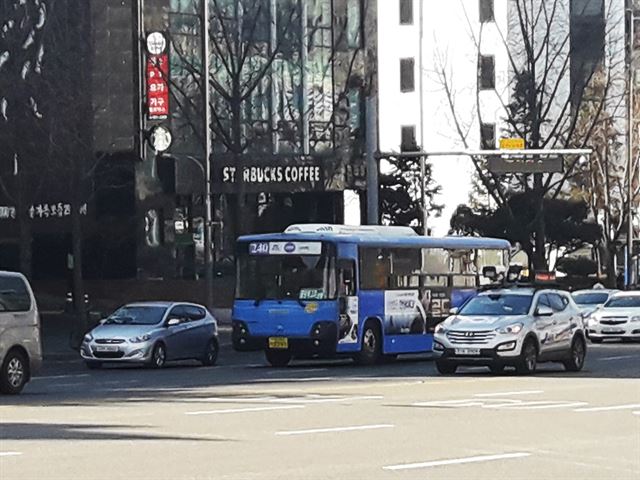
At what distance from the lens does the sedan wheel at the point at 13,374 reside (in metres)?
24.3

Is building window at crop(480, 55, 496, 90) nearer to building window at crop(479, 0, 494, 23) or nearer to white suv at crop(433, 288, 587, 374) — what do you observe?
building window at crop(479, 0, 494, 23)

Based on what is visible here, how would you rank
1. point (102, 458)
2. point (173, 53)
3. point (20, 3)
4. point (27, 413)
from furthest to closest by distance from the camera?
point (173, 53) → point (20, 3) → point (27, 413) → point (102, 458)

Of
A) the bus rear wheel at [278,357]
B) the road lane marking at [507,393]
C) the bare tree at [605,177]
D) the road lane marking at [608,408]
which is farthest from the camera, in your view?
the bare tree at [605,177]

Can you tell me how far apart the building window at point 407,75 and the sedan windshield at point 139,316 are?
41128 mm

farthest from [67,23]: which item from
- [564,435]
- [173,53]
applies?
[564,435]

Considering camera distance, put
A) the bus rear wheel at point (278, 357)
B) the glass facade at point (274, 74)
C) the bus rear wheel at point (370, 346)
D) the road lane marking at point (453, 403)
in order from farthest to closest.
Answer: the glass facade at point (274, 74) → the bus rear wheel at point (370, 346) → the bus rear wheel at point (278, 357) → the road lane marking at point (453, 403)

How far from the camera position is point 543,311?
101 feet

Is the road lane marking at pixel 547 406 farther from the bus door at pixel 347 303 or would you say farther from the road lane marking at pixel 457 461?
the bus door at pixel 347 303

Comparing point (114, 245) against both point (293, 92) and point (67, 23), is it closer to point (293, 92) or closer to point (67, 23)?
point (293, 92)

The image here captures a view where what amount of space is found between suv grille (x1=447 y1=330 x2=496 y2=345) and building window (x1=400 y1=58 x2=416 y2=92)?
4653 cm

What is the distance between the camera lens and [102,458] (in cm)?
1467

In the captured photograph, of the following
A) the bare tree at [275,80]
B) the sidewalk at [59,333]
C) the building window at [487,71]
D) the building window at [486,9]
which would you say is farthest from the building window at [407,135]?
the sidewalk at [59,333]

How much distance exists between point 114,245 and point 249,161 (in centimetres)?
610

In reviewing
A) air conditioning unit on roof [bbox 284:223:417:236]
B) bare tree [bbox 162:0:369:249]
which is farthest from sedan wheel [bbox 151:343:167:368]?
bare tree [bbox 162:0:369:249]
